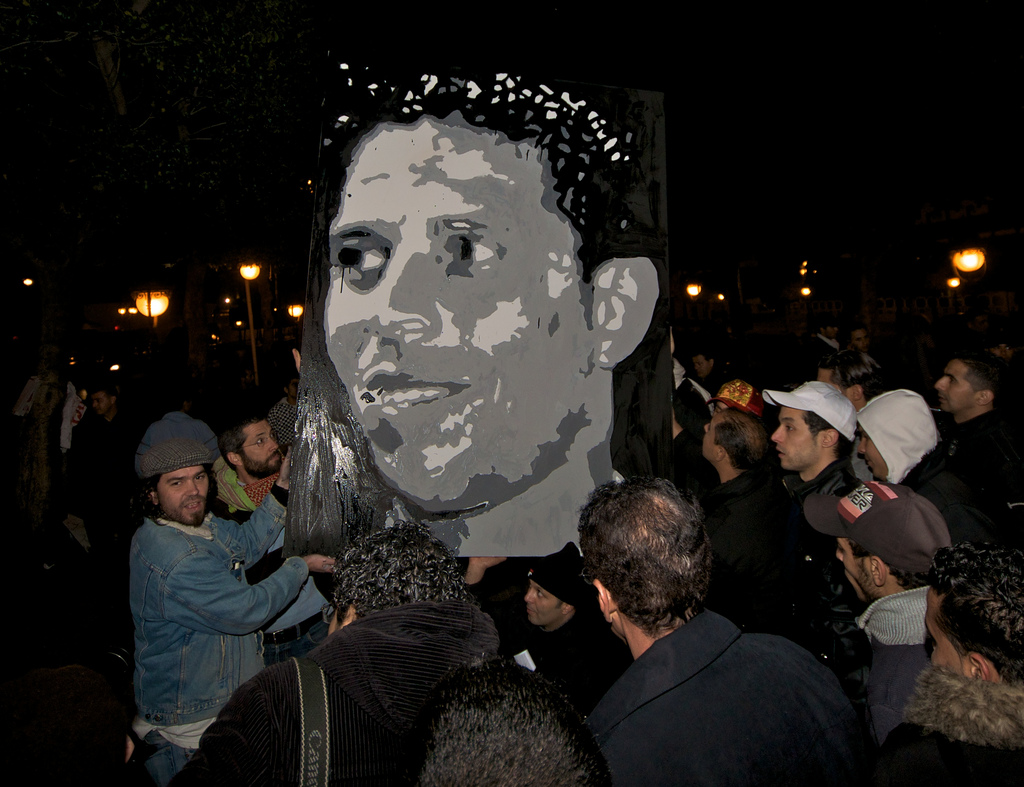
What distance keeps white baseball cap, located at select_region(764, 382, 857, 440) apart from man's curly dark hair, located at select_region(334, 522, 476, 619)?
204cm

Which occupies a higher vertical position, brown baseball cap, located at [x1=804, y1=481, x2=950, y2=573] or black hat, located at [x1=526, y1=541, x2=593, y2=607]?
brown baseball cap, located at [x1=804, y1=481, x2=950, y2=573]

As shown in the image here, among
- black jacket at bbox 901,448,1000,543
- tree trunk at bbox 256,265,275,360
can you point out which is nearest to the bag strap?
black jacket at bbox 901,448,1000,543

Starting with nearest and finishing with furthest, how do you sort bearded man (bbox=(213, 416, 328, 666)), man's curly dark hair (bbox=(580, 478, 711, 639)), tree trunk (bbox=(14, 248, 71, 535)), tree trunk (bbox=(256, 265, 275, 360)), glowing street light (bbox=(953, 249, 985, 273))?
1. man's curly dark hair (bbox=(580, 478, 711, 639))
2. bearded man (bbox=(213, 416, 328, 666))
3. tree trunk (bbox=(14, 248, 71, 535))
4. glowing street light (bbox=(953, 249, 985, 273))
5. tree trunk (bbox=(256, 265, 275, 360))

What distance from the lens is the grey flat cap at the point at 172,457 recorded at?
89.9 inches

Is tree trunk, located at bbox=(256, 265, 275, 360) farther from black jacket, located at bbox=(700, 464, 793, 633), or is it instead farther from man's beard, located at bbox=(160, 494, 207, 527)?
black jacket, located at bbox=(700, 464, 793, 633)

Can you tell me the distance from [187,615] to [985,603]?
2.32m

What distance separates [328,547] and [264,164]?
205 inches

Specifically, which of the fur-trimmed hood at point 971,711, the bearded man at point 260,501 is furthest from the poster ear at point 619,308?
the bearded man at point 260,501

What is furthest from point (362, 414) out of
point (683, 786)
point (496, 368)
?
point (683, 786)

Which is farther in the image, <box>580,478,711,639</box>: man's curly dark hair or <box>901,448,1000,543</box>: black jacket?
<box>901,448,1000,543</box>: black jacket

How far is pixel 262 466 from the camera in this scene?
340 centimetres

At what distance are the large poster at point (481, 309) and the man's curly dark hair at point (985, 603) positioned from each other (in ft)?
3.26

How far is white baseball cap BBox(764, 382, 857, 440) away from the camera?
10.0 feet

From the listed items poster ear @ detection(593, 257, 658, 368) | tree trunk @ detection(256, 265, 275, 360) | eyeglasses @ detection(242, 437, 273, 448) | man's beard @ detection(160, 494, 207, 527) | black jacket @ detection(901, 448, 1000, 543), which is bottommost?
black jacket @ detection(901, 448, 1000, 543)
